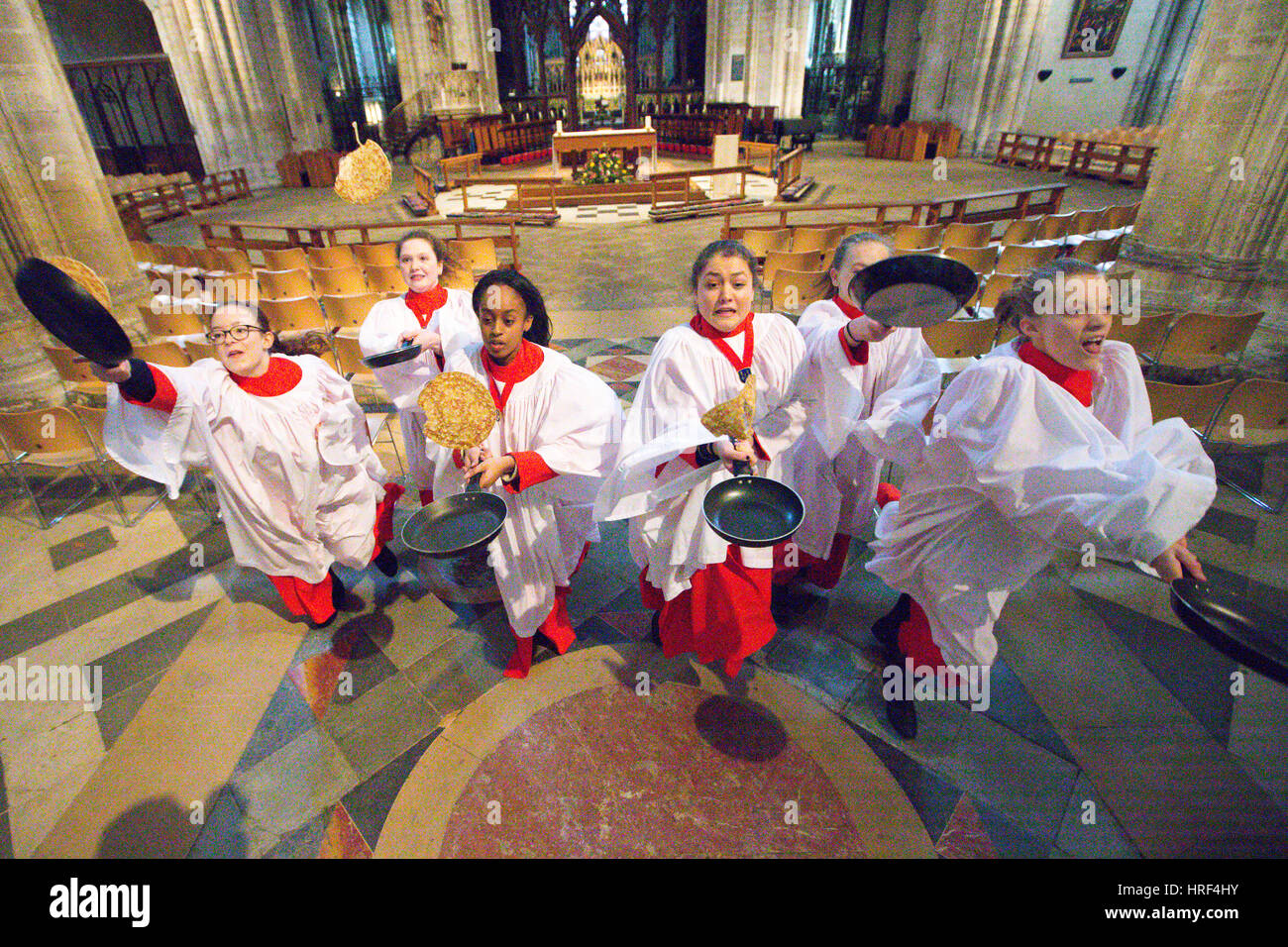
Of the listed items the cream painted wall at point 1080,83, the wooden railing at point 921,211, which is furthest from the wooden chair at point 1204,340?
the cream painted wall at point 1080,83

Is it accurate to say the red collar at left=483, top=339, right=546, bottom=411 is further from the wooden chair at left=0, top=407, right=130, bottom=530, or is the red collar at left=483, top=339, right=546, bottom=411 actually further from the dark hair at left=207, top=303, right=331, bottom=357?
the wooden chair at left=0, top=407, right=130, bottom=530

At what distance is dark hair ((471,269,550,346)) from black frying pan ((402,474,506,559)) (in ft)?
2.50

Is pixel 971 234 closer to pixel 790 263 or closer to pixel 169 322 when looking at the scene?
pixel 790 263

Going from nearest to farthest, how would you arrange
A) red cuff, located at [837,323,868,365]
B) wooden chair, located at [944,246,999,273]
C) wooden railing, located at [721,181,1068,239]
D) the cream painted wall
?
1. red cuff, located at [837,323,868,365]
2. wooden chair, located at [944,246,999,273]
3. wooden railing, located at [721,181,1068,239]
4. the cream painted wall

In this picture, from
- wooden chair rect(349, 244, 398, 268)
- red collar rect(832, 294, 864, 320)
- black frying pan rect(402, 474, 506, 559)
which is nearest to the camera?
black frying pan rect(402, 474, 506, 559)

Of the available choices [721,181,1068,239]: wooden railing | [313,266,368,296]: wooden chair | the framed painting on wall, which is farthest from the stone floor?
the framed painting on wall

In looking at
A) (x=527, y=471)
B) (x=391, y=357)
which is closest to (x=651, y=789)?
(x=527, y=471)

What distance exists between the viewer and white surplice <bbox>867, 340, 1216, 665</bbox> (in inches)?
66.0

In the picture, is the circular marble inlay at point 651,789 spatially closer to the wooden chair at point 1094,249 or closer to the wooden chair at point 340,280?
the wooden chair at point 340,280

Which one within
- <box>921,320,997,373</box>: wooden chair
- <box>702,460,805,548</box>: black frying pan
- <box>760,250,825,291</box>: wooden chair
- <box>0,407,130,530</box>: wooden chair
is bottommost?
<box>0,407,130,530</box>: wooden chair

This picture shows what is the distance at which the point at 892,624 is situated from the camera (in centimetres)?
289

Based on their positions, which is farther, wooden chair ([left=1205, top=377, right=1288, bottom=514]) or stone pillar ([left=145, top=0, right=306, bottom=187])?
stone pillar ([left=145, top=0, right=306, bottom=187])
